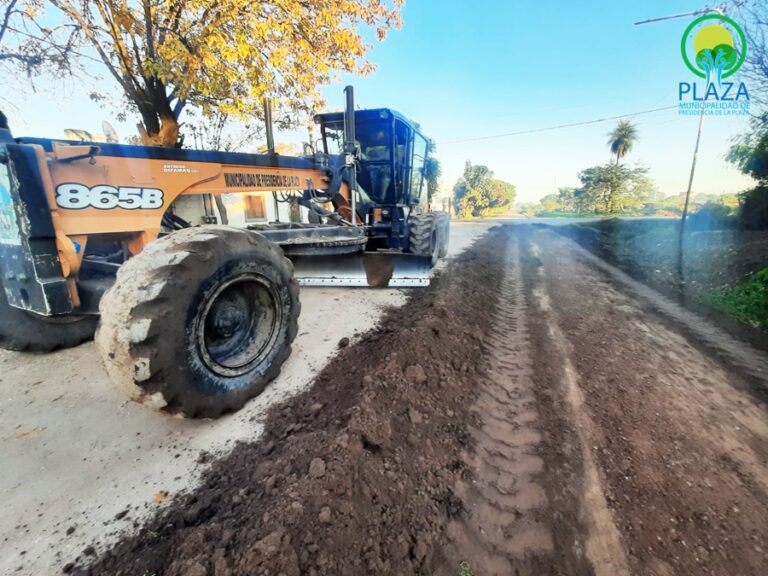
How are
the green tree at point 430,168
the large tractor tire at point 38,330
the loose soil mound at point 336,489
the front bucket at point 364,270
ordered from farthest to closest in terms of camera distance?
1. the green tree at point 430,168
2. the front bucket at point 364,270
3. the large tractor tire at point 38,330
4. the loose soil mound at point 336,489

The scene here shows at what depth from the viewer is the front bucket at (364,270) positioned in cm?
618

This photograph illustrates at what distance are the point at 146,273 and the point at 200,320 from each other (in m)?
0.44

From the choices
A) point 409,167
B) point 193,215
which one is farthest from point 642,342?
point 193,215

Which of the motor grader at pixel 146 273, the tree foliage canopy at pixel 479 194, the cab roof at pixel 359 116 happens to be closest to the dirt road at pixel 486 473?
the motor grader at pixel 146 273

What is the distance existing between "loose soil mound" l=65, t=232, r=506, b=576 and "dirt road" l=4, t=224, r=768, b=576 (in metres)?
0.01

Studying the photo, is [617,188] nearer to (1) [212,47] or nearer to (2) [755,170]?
(2) [755,170]

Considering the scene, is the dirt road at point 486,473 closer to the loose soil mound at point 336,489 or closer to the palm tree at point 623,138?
the loose soil mound at point 336,489

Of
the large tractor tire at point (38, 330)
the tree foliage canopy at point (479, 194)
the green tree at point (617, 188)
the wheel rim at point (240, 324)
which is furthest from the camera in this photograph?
the tree foliage canopy at point (479, 194)

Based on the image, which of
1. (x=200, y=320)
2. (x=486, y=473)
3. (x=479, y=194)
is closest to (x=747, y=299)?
(x=486, y=473)

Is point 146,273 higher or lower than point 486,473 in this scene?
higher

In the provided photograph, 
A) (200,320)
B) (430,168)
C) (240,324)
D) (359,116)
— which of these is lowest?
(240,324)

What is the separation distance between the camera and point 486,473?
2.47m

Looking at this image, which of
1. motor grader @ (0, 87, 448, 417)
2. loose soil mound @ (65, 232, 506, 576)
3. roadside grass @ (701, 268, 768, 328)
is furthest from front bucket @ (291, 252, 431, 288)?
roadside grass @ (701, 268, 768, 328)

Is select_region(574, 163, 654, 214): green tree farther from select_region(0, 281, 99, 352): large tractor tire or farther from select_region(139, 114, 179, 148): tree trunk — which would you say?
select_region(0, 281, 99, 352): large tractor tire
